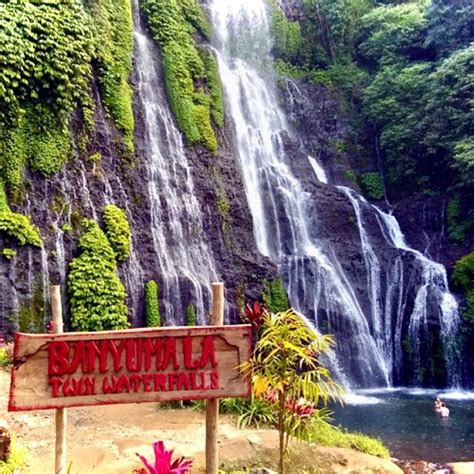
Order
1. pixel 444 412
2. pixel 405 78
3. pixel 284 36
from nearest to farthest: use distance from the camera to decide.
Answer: pixel 444 412, pixel 405 78, pixel 284 36

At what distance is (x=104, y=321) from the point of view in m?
11.9

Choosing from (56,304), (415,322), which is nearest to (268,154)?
(415,322)

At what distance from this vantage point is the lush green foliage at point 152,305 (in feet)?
42.0

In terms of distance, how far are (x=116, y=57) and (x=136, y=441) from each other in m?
11.6

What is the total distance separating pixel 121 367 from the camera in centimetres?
431

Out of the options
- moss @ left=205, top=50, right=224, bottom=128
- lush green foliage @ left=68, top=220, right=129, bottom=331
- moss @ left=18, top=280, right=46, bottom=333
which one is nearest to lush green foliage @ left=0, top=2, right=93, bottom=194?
lush green foliage @ left=68, top=220, right=129, bottom=331

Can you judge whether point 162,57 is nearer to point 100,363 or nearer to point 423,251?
point 423,251

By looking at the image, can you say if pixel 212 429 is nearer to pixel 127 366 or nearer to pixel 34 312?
pixel 127 366

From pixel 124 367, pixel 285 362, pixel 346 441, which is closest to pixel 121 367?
pixel 124 367

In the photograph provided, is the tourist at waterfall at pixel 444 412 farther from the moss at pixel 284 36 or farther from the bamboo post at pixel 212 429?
the moss at pixel 284 36

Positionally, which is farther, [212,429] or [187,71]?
[187,71]

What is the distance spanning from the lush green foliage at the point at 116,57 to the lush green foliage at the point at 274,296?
17.4ft

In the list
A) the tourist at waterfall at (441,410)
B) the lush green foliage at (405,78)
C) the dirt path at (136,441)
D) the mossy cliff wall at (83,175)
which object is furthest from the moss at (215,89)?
the dirt path at (136,441)

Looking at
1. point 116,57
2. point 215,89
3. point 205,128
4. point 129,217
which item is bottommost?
point 129,217
